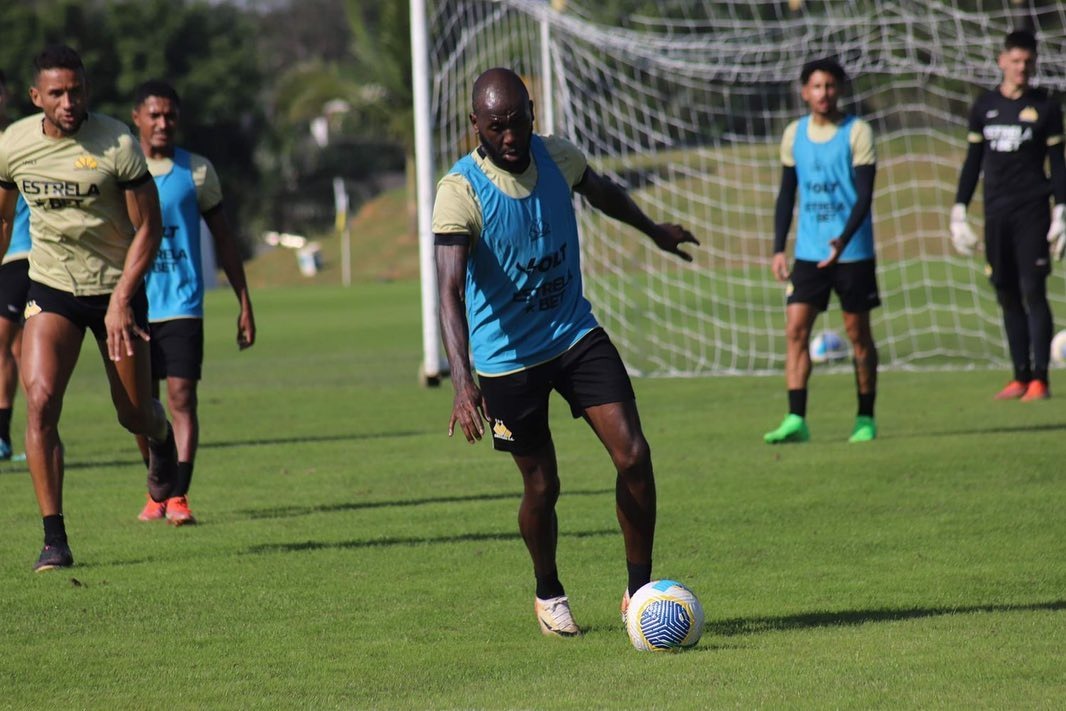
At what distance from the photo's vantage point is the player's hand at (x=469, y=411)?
5.50m

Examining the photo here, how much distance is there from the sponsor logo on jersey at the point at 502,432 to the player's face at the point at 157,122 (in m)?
3.64

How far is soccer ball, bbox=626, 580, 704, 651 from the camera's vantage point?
5.72 meters

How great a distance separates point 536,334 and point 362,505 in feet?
12.3

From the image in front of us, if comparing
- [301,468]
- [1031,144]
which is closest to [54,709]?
[301,468]

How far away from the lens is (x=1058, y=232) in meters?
12.4

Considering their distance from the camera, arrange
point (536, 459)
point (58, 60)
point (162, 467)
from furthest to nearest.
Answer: point (162, 467)
point (58, 60)
point (536, 459)

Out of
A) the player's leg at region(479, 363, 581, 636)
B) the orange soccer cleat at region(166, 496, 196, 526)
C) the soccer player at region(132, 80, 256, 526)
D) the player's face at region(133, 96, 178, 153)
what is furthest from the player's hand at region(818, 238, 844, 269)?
the player's leg at region(479, 363, 581, 636)

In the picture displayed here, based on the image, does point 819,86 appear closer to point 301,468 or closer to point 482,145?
point 301,468

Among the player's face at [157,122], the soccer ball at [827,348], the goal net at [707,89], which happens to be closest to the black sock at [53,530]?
the player's face at [157,122]

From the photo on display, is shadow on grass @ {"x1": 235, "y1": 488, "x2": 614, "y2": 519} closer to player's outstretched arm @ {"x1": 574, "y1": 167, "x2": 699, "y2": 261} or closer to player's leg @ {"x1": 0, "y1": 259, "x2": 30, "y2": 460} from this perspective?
player's leg @ {"x1": 0, "y1": 259, "x2": 30, "y2": 460}

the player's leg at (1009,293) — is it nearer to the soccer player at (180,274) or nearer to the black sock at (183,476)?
the soccer player at (180,274)

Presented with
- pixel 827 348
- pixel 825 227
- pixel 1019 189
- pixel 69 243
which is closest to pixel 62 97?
pixel 69 243

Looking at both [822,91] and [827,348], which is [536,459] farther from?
[827,348]

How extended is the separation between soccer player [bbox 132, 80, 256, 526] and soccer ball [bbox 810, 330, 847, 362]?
32.9 ft
